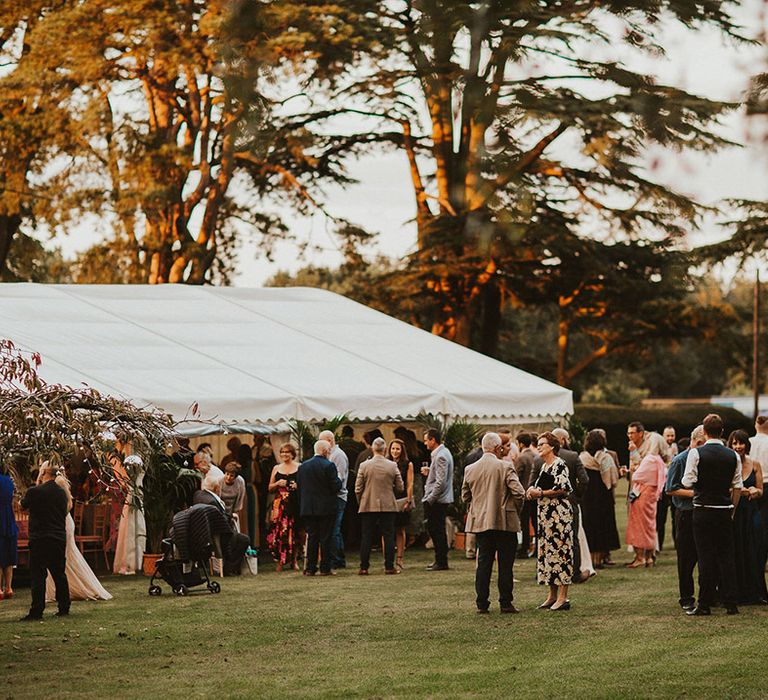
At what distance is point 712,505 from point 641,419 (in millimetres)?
31858

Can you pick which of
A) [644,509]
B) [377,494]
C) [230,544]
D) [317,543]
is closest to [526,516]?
[644,509]

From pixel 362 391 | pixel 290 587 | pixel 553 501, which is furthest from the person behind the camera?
pixel 362 391

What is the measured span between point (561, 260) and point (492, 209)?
29.1 meters

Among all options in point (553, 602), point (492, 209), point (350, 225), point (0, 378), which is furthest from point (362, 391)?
point (492, 209)

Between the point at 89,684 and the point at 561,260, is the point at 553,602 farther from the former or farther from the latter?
the point at 561,260

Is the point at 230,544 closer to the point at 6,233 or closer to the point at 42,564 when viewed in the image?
the point at 42,564

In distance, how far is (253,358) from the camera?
18719mm

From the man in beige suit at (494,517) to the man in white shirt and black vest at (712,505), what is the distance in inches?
56.3

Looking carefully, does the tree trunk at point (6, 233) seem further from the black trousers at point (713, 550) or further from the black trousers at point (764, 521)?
the black trousers at point (713, 550)

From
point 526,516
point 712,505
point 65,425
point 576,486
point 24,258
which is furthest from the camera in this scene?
point 24,258

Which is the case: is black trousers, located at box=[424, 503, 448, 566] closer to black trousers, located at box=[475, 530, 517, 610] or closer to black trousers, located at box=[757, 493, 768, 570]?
black trousers, located at box=[757, 493, 768, 570]

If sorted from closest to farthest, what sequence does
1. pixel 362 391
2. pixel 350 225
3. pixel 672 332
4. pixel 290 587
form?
1. pixel 290 587
2. pixel 362 391
3. pixel 350 225
4. pixel 672 332

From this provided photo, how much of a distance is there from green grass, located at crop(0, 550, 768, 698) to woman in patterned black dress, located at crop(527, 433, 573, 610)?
37cm

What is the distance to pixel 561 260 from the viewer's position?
31125 millimetres
